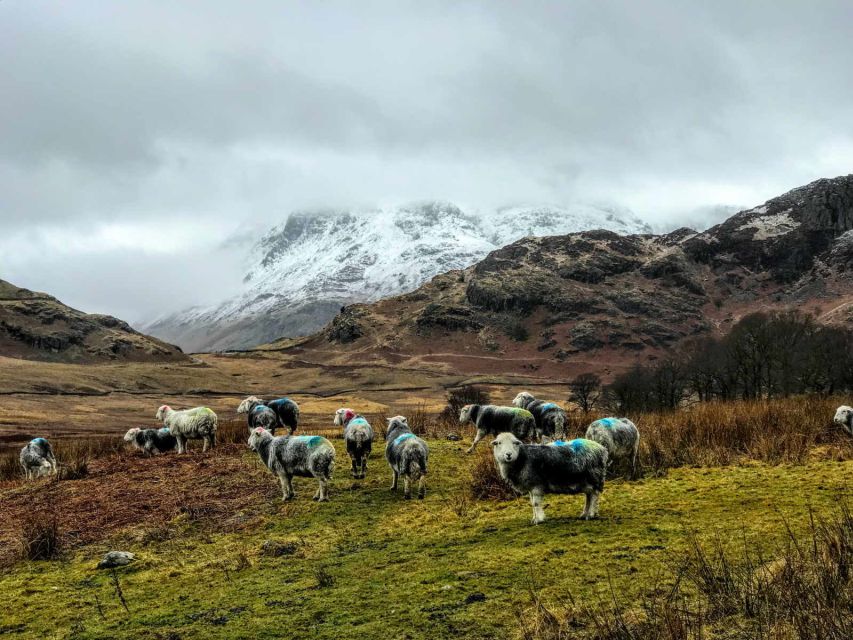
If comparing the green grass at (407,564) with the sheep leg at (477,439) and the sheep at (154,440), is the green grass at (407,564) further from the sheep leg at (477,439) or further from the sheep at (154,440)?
the sheep at (154,440)

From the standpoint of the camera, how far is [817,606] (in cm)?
364

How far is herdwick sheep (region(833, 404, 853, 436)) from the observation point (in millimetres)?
11961

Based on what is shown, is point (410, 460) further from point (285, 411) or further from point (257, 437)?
point (285, 411)

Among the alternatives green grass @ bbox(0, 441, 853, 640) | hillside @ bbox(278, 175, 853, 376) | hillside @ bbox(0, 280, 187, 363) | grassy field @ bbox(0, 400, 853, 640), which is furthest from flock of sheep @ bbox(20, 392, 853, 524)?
hillside @ bbox(0, 280, 187, 363)

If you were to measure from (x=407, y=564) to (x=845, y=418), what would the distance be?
9.95m

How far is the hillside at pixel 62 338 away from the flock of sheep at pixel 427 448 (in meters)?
156

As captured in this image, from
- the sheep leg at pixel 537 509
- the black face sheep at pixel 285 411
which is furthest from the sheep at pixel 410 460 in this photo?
Result: the black face sheep at pixel 285 411

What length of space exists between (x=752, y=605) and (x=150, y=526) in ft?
28.9

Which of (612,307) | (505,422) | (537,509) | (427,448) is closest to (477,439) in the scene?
(505,422)

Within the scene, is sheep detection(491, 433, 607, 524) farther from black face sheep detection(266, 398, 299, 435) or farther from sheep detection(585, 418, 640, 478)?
black face sheep detection(266, 398, 299, 435)

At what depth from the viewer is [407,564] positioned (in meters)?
6.65

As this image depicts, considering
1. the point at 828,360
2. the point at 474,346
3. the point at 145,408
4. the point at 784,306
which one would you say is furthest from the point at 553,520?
the point at 784,306

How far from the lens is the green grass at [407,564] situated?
521cm

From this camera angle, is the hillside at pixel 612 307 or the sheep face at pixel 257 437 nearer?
the sheep face at pixel 257 437
